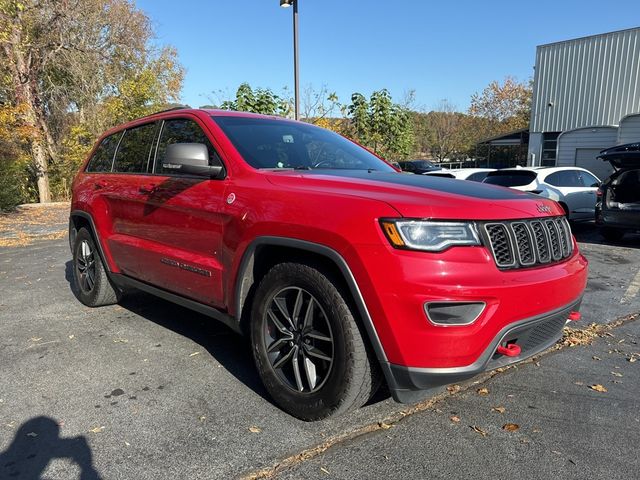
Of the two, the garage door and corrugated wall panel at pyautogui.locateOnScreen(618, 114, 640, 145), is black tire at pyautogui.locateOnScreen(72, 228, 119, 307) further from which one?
the garage door

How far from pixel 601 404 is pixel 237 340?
2.65m

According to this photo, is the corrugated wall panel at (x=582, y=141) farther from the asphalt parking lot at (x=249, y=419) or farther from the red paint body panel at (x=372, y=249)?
the red paint body panel at (x=372, y=249)

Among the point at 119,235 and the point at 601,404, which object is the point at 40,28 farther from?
the point at 601,404

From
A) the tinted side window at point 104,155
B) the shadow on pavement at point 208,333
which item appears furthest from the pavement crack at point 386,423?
the tinted side window at point 104,155

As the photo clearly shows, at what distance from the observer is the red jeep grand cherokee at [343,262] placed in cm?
233

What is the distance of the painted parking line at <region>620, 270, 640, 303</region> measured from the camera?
17.9 feet

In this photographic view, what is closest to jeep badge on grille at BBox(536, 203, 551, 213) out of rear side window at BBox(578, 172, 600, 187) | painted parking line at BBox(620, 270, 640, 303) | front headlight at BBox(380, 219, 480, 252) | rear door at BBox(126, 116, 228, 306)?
front headlight at BBox(380, 219, 480, 252)

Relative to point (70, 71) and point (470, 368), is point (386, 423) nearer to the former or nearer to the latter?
point (470, 368)

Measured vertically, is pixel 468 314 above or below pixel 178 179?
below

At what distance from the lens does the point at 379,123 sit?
50.7ft

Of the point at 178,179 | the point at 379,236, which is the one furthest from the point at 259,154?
the point at 379,236

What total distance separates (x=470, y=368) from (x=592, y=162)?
69.0 ft

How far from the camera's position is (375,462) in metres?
2.45

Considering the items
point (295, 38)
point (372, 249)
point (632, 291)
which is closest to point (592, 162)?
point (295, 38)
